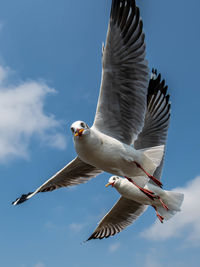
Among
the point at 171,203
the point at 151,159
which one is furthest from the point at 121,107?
the point at 171,203

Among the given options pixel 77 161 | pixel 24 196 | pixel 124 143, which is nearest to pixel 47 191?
pixel 24 196

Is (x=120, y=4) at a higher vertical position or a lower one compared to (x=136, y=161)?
higher

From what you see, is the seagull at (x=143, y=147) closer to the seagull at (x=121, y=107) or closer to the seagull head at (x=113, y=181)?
the seagull head at (x=113, y=181)

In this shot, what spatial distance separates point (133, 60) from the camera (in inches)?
191

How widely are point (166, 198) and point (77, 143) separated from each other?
2.90 m

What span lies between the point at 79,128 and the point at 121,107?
755 millimetres

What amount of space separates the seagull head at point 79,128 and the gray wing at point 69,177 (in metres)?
1.56

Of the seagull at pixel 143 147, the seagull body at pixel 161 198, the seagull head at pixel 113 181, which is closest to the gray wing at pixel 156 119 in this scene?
the seagull at pixel 143 147

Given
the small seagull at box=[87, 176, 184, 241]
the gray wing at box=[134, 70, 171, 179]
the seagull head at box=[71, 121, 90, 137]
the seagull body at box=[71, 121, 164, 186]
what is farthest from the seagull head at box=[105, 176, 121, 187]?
the seagull head at box=[71, 121, 90, 137]

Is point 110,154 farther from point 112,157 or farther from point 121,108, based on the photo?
point 121,108

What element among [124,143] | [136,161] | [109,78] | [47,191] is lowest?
[136,161]

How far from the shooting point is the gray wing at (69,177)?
6.39m

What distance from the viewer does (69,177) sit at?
672 centimetres

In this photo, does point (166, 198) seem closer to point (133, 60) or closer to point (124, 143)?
point (124, 143)
